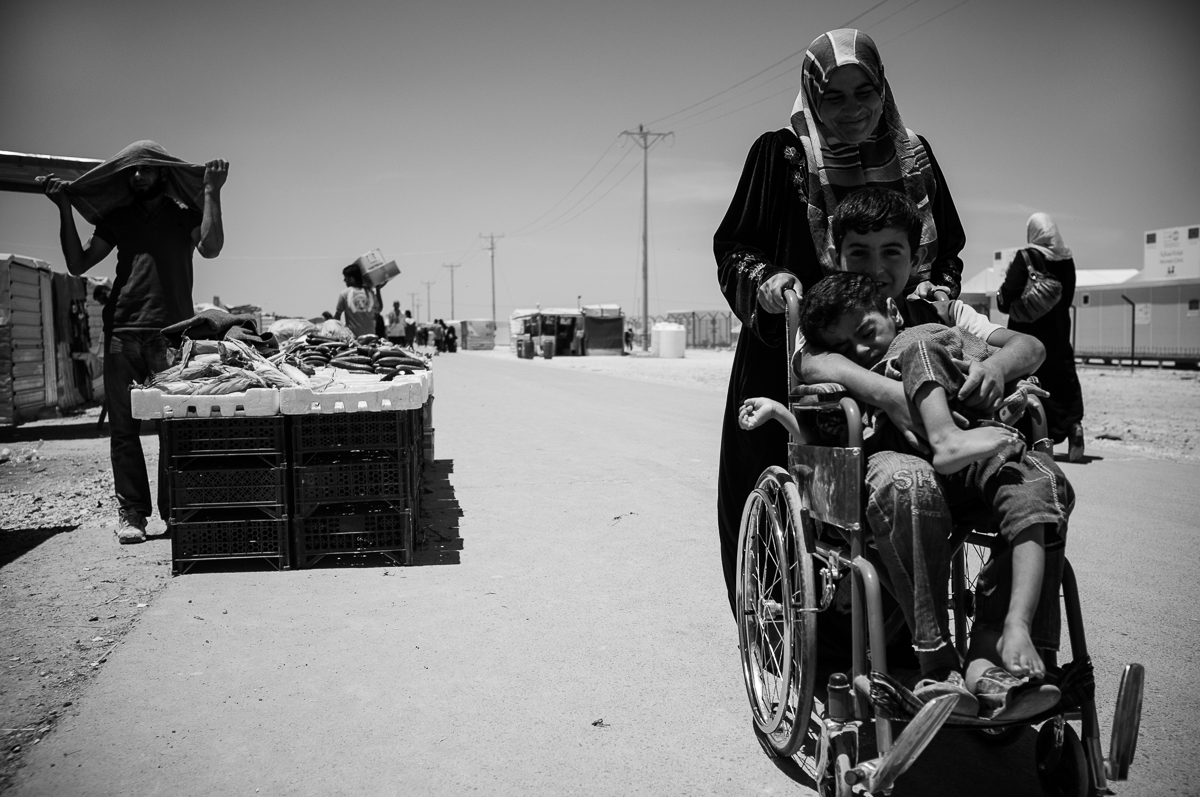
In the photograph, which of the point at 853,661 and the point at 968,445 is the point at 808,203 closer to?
the point at 968,445

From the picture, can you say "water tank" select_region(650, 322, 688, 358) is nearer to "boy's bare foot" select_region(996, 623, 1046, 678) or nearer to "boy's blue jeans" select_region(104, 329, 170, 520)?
"boy's blue jeans" select_region(104, 329, 170, 520)

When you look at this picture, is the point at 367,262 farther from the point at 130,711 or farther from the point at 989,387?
the point at 989,387

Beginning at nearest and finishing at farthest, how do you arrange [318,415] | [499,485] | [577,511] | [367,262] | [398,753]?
[398,753], [318,415], [577,511], [499,485], [367,262]

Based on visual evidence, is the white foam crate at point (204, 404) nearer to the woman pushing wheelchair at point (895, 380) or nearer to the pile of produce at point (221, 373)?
the pile of produce at point (221, 373)

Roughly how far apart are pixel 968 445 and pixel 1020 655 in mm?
510

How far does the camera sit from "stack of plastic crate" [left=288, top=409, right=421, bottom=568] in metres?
4.83

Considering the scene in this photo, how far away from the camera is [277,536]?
4.89 m

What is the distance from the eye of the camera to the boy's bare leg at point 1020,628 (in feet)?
6.86

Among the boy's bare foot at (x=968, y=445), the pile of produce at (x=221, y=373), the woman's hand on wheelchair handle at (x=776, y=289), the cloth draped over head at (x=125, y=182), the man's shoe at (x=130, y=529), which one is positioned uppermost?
the cloth draped over head at (x=125, y=182)

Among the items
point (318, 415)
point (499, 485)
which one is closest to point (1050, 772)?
point (318, 415)

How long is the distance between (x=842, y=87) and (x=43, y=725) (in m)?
3.50

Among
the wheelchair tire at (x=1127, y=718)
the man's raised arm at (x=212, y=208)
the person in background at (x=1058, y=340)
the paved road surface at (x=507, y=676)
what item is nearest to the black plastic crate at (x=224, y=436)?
the paved road surface at (x=507, y=676)

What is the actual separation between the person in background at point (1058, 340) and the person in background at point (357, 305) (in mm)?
7070

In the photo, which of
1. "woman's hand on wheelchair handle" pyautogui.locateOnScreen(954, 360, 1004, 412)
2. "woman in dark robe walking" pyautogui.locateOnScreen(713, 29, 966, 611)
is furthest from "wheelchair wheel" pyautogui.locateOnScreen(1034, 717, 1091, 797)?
"woman in dark robe walking" pyautogui.locateOnScreen(713, 29, 966, 611)
